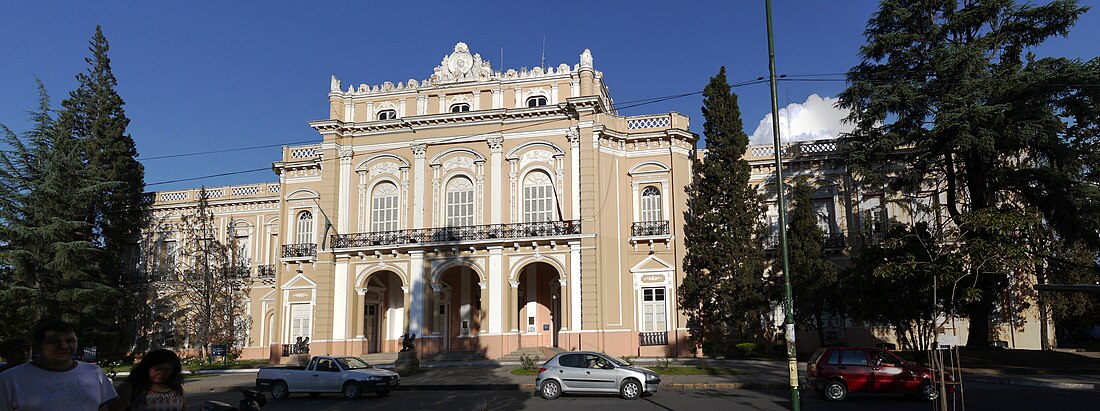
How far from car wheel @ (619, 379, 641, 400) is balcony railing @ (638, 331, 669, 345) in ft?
45.7

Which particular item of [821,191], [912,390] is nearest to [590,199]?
[821,191]

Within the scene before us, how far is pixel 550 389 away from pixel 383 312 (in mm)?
19986

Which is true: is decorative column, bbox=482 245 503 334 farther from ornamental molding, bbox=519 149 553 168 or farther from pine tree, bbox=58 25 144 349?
pine tree, bbox=58 25 144 349

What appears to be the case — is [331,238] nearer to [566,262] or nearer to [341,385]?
[566,262]

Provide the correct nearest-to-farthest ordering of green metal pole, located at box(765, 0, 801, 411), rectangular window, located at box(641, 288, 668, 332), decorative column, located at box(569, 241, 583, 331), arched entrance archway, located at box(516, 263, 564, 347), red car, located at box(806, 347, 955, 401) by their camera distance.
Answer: green metal pole, located at box(765, 0, 801, 411), red car, located at box(806, 347, 955, 401), decorative column, located at box(569, 241, 583, 331), rectangular window, located at box(641, 288, 668, 332), arched entrance archway, located at box(516, 263, 564, 347)

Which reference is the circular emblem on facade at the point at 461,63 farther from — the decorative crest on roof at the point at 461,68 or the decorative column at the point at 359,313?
the decorative column at the point at 359,313

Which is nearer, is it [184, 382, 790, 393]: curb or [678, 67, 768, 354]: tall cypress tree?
[184, 382, 790, 393]: curb

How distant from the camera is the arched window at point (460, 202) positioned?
1345 inches

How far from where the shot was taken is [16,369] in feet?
16.6

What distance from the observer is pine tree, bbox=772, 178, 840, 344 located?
28797mm

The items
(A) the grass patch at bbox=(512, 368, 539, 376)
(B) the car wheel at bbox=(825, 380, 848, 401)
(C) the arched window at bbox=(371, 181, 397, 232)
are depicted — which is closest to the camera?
(B) the car wheel at bbox=(825, 380, 848, 401)

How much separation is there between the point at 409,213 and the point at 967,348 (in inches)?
903

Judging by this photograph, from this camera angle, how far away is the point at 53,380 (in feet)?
16.7

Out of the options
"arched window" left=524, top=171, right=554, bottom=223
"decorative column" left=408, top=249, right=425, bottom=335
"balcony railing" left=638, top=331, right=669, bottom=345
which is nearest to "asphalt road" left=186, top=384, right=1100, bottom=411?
"balcony railing" left=638, top=331, right=669, bottom=345
